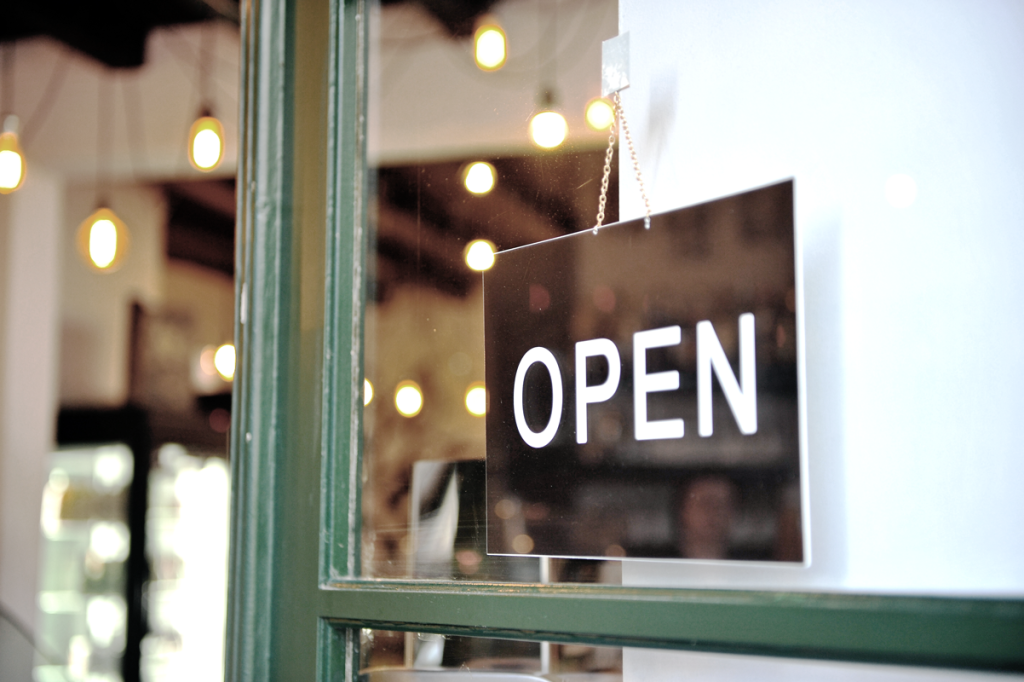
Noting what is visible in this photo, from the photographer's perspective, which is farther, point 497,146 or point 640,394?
point 497,146

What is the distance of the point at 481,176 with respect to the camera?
1016 millimetres

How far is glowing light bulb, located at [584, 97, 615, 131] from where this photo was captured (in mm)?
917

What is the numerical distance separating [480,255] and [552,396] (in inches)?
8.0

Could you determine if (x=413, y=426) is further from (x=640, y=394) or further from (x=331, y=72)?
(x=331, y=72)

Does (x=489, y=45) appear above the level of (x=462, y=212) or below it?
above

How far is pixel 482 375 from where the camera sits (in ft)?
3.08

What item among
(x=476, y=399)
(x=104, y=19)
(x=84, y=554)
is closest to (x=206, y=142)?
(x=104, y=19)

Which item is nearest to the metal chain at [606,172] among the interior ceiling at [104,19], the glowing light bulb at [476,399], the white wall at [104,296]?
the glowing light bulb at [476,399]

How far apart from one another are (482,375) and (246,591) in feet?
1.25

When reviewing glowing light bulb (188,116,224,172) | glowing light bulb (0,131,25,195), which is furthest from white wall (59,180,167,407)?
glowing light bulb (188,116,224,172)

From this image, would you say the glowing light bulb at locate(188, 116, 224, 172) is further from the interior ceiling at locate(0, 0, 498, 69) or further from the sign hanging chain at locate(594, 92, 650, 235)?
the sign hanging chain at locate(594, 92, 650, 235)

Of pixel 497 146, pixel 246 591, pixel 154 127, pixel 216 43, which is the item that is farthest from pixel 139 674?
pixel 497 146

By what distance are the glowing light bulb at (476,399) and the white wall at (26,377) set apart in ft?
14.8

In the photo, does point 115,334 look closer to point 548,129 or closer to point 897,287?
point 548,129
